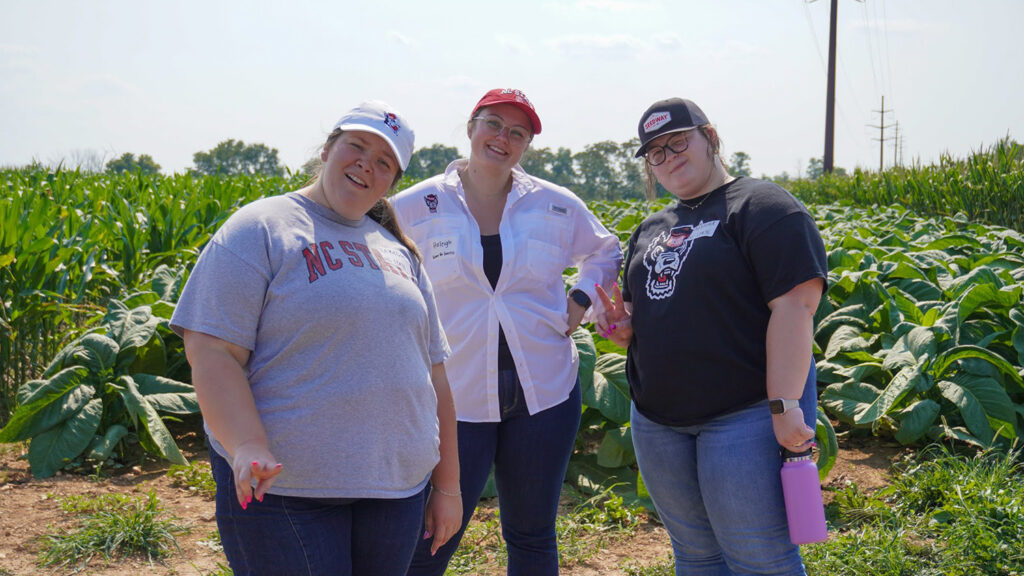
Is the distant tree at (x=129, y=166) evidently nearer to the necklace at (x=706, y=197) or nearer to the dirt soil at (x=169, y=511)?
the dirt soil at (x=169, y=511)

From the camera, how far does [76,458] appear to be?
4.44 metres

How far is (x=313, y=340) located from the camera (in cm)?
172

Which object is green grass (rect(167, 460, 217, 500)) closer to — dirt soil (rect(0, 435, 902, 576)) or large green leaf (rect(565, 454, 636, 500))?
dirt soil (rect(0, 435, 902, 576))

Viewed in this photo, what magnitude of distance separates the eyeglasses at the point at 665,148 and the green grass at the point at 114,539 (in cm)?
263

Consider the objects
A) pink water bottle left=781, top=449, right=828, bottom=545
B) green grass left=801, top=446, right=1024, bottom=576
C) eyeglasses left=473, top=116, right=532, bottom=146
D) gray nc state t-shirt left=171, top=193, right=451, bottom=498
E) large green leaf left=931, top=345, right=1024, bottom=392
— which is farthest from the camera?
large green leaf left=931, top=345, right=1024, bottom=392

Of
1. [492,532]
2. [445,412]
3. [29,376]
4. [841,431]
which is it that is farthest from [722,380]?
[29,376]

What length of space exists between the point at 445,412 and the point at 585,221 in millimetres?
1089

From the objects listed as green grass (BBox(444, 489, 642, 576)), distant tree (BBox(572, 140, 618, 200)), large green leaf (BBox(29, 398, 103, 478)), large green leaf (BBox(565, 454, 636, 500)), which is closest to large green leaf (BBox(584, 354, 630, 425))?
large green leaf (BBox(565, 454, 636, 500))

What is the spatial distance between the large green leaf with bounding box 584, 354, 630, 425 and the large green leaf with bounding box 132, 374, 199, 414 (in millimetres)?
2180

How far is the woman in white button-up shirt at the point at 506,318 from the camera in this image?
2658 millimetres

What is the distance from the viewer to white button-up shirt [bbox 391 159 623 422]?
2.66 metres

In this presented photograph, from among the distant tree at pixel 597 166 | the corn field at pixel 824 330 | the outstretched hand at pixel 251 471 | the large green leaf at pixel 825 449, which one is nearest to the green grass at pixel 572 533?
the corn field at pixel 824 330

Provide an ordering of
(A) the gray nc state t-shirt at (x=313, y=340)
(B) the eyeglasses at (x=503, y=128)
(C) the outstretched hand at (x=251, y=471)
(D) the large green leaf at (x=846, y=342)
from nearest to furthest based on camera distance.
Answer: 1. (C) the outstretched hand at (x=251, y=471)
2. (A) the gray nc state t-shirt at (x=313, y=340)
3. (B) the eyeglasses at (x=503, y=128)
4. (D) the large green leaf at (x=846, y=342)

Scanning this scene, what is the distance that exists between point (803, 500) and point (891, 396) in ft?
8.10
